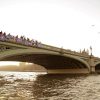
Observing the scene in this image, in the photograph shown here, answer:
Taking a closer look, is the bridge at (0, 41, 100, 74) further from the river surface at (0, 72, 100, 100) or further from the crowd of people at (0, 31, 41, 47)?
the river surface at (0, 72, 100, 100)

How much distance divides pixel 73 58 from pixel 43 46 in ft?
46.8

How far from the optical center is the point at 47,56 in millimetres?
48156

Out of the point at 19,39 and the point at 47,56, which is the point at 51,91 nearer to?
the point at 19,39

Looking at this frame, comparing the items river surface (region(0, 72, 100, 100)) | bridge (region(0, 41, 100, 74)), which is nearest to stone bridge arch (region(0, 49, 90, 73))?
bridge (region(0, 41, 100, 74))

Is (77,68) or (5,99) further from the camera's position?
(77,68)

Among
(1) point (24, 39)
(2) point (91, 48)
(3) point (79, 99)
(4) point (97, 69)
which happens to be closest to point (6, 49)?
(1) point (24, 39)

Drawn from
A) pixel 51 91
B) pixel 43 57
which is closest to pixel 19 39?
pixel 51 91

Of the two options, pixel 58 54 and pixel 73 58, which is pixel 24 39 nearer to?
pixel 58 54

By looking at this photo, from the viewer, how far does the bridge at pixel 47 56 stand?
3060cm

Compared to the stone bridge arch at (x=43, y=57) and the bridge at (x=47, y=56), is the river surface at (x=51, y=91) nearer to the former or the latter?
the stone bridge arch at (x=43, y=57)

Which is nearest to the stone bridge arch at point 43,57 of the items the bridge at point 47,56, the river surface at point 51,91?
the bridge at point 47,56

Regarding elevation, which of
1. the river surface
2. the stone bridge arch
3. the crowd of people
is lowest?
the river surface

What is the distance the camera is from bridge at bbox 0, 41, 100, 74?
100 feet

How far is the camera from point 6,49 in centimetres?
3011
